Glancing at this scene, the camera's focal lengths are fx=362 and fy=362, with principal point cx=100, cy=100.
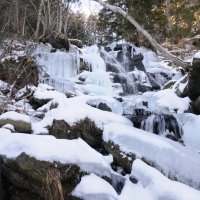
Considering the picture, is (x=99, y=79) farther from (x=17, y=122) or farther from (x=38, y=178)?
(x=38, y=178)

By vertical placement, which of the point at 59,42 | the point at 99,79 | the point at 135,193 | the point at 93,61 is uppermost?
the point at 59,42

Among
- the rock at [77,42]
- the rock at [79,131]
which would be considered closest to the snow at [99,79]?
the rock at [79,131]

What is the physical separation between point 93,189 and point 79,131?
6.74ft

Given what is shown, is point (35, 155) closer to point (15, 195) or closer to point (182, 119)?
point (15, 195)

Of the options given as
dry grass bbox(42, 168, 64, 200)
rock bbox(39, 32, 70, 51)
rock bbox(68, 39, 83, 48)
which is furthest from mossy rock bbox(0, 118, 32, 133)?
rock bbox(68, 39, 83, 48)

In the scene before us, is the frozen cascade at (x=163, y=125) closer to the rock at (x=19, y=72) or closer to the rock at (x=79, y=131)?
A: the rock at (x=79, y=131)

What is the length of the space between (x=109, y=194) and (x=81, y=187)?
0.35m

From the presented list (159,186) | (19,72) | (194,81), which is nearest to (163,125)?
(194,81)

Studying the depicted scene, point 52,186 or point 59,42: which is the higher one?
point 59,42

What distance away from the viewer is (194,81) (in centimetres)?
795

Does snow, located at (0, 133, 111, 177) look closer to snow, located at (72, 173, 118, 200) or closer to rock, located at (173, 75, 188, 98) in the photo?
snow, located at (72, 173, 118, 200)

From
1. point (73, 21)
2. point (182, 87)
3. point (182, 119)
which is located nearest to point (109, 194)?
point (182, 119)

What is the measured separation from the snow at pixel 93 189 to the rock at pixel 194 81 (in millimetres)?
4260

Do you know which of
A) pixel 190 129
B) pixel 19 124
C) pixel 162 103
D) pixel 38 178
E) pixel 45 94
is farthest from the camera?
pixel 45 94
